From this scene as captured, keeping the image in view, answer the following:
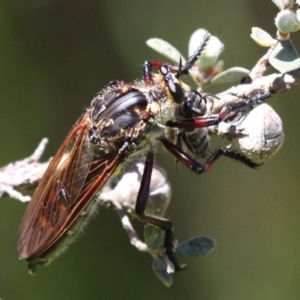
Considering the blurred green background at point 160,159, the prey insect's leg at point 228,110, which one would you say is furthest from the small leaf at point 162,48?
the blurred green background at point 160,159

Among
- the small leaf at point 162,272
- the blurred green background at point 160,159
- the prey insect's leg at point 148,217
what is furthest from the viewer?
the blurred green background at point 160,159

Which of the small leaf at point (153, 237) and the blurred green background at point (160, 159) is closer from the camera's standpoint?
the small leaf at point (153, 237)

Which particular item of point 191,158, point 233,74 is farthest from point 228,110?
point 191,158

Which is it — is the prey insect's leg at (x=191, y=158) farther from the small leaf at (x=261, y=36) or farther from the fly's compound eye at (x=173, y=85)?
the small leaf at (x=261, y=36)

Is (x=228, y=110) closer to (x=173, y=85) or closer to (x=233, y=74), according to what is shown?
(x=233, y=74)

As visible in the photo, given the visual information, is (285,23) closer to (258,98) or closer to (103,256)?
(258,98)

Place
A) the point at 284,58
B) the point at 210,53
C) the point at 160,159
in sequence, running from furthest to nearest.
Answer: the point at 160,159 < the point at 210,53 < the point at 284,58

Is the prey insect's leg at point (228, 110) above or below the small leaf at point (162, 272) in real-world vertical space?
above
